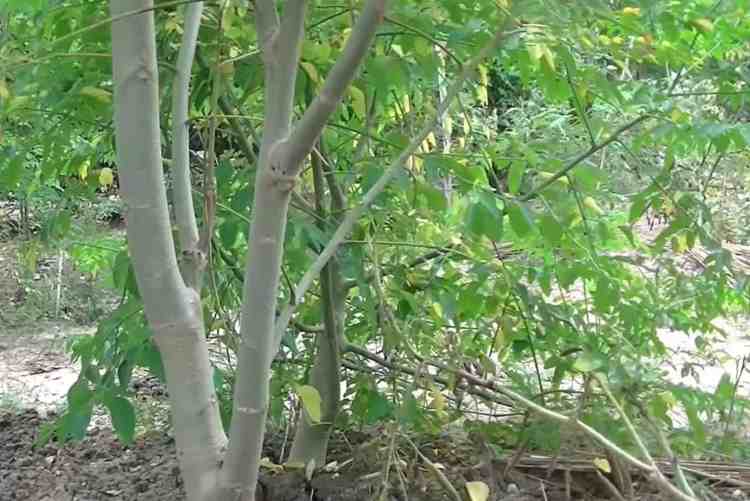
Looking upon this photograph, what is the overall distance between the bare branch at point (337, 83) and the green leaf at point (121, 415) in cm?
72

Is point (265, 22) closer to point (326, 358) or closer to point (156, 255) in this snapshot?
point (156, 255)

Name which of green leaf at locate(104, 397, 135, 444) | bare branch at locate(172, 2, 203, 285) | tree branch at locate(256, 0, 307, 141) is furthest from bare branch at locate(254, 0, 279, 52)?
green leaf at locate(104, 397, 135, 444)

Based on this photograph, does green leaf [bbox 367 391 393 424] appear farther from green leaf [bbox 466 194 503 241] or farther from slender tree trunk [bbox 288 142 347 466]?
A: green leaf [bbox 466 194 503 241]

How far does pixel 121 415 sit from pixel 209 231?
480 mm

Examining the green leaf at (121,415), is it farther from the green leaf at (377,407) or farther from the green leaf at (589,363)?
the green leaf at (589,363)

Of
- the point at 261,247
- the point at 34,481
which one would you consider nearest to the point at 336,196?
the point at 261,247

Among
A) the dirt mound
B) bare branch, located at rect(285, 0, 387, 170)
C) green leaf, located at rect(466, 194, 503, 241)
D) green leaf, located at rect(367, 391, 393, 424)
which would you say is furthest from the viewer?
the dirt mound

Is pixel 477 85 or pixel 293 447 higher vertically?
pixel 477 85

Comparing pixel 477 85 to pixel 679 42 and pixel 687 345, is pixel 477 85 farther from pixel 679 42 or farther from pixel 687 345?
pixel 687 345

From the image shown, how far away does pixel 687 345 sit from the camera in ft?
10.9


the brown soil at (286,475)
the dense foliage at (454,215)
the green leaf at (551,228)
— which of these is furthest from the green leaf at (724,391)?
the green leaf at (551,228)

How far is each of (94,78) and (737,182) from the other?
11.3ft

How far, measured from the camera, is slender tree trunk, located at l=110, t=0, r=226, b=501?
123 cm

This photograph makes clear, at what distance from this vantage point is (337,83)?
1.12 metres
